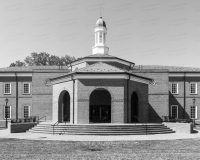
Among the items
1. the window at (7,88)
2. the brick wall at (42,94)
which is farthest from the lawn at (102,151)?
the window at (7,88)

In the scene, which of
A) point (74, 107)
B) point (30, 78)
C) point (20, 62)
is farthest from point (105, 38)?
point (20, 62)

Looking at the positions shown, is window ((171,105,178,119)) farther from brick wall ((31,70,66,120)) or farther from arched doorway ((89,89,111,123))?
brick wall ((31,70,66,120))

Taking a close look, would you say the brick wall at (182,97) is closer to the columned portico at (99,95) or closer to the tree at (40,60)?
the columned portico at (99,95)

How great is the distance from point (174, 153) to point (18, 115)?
28138 millimetres

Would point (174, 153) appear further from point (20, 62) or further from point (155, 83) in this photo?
point (20, 62)

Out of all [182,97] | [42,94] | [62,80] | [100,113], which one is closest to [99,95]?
[100,113]

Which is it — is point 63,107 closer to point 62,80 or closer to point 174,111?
point 62,80

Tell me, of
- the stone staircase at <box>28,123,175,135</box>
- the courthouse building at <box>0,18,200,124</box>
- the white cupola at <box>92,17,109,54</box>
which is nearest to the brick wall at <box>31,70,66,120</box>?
the courthouse building at <box>0,18,200,124</box>

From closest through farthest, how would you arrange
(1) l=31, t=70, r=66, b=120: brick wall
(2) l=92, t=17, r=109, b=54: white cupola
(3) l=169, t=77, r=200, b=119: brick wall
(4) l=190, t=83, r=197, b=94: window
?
1. (1) l=31, t=70, r=66, b=120: brick wall
2. (2) l=92, t=17, r=109, b=54: white cupola
3. (3) l=169, t=77, r=200, b=119: brick wall
4. (4) l=190, t=83, r=197, b=94: window

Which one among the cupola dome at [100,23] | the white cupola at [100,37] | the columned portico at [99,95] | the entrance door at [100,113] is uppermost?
the cupola dome at [100,23]

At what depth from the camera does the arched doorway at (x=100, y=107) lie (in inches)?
1169

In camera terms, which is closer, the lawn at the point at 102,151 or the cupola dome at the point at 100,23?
the lawn at the point at 102,151

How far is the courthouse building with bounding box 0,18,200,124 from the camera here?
1033 inches

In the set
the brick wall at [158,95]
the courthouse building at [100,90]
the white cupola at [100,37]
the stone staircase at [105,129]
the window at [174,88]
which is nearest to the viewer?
the stone staircase at [105,129]
